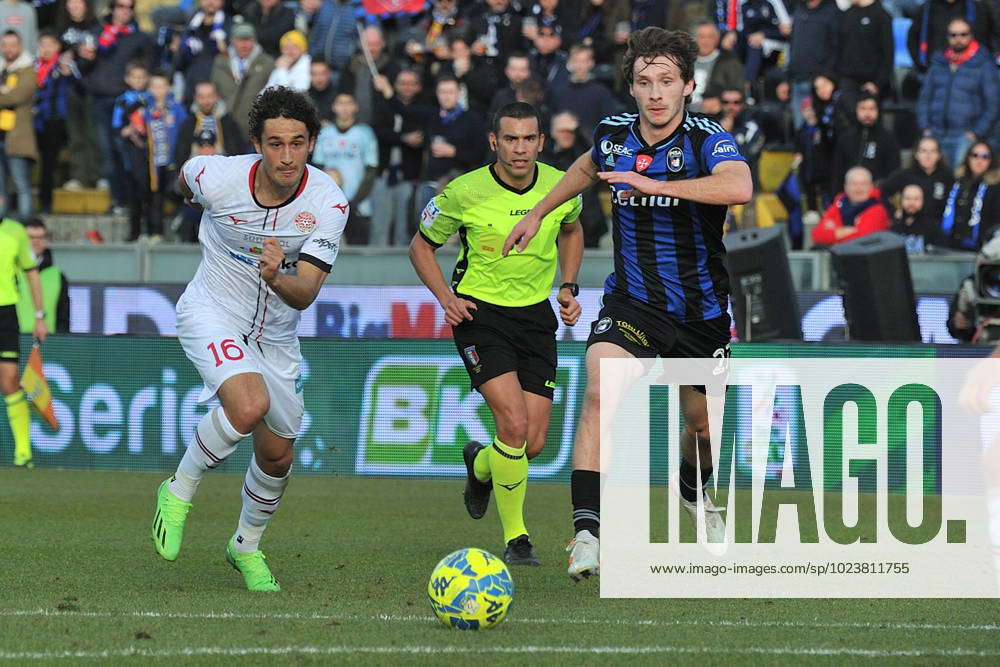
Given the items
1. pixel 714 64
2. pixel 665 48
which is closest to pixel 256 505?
pixel 665 48

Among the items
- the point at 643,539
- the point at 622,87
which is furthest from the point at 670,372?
the point at 622,87

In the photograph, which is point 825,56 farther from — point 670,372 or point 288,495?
point 670,372

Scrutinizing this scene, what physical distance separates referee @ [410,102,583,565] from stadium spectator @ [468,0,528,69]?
29.3ft

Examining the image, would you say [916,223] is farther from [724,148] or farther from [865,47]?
[724,148]

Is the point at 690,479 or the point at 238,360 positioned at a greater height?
the point at 238,360

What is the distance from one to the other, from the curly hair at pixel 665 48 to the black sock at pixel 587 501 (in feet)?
6.38

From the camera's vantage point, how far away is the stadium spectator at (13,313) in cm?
1409

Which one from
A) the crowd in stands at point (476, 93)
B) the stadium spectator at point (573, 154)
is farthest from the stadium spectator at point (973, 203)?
the stadium spectator at point (573, 154)

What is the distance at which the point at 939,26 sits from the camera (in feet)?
56.7

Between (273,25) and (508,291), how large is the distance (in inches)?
437

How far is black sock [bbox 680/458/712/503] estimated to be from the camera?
8664 millimetres

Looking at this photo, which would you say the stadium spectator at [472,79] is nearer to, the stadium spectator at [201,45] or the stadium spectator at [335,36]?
the stadium spectator at [335,36]

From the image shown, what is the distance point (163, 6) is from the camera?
21.7 m

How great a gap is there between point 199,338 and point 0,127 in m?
12.2
